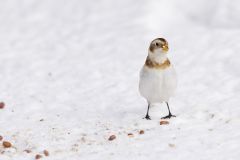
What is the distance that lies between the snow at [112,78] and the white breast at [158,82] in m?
0.32

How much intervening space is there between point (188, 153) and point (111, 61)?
133 inches

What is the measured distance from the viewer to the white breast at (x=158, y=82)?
660 cm

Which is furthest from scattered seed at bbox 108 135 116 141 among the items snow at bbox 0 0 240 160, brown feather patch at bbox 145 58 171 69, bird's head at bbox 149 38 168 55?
bird's head at bbox 149 38 168 55

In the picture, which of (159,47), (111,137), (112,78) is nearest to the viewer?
(111,137)

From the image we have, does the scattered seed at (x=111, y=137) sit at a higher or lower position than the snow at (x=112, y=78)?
lower

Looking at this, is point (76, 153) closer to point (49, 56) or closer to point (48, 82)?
point (48, 82)

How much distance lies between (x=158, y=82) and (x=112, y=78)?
183 centimetres

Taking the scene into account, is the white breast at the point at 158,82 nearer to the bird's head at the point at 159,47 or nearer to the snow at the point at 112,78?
the bird's head at the point at 159,47

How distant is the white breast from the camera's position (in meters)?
6.60

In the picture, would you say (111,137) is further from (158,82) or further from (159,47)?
(159,47)

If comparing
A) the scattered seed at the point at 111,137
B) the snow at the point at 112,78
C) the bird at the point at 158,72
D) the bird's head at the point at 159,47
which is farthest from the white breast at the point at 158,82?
the scattered seed at the point at 111,137

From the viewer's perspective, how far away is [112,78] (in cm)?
838

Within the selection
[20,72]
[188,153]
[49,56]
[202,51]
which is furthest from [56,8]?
[188,153]

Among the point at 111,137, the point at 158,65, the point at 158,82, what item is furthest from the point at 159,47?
the point at 111,137
